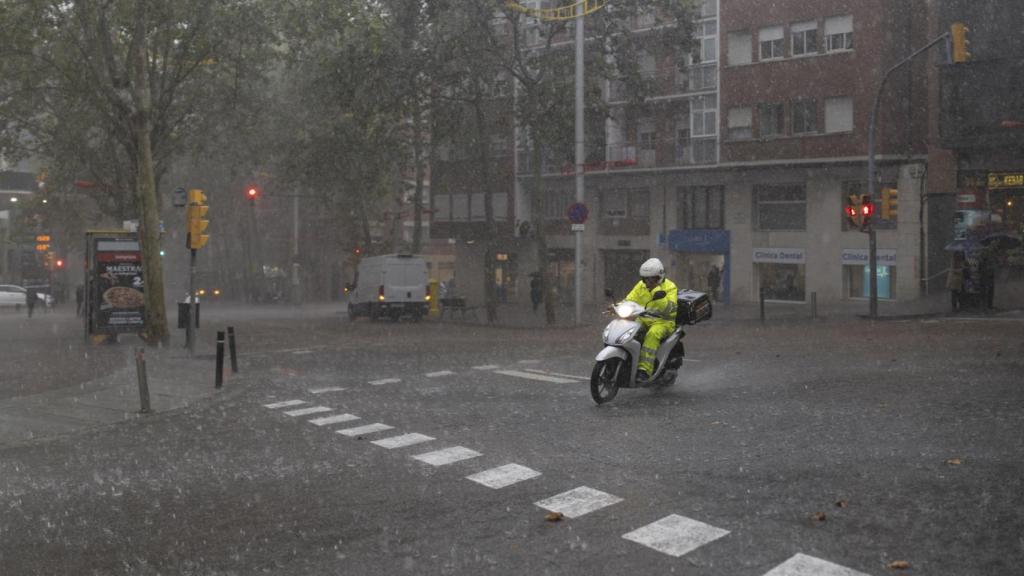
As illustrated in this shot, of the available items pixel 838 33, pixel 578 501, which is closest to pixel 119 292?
pixel 578 501

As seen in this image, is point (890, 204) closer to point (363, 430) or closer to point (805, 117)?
point (805, 117)

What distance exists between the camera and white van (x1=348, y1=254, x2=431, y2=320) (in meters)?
33.1

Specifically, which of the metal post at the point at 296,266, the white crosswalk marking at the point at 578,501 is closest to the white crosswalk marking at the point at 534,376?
the white crosswalk marking at the point at 578,501

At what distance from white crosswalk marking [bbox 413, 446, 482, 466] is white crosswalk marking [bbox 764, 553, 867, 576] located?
3.52m

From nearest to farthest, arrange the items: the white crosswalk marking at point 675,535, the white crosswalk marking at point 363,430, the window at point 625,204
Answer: the white crosswalk marking at point 675,535
the white crosswalk marking at point 363,430
the window at point 625,204

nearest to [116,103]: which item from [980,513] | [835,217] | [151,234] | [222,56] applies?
[151,234]

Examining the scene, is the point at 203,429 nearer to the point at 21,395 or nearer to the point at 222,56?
the point at 21,395

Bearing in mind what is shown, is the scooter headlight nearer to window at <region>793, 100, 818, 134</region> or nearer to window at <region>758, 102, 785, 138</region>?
window at <region>793, 100, 818, 134</region>

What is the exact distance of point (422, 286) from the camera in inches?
1326

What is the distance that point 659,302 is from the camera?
1071 centimetres

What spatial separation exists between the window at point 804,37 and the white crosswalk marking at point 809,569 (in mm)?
32426

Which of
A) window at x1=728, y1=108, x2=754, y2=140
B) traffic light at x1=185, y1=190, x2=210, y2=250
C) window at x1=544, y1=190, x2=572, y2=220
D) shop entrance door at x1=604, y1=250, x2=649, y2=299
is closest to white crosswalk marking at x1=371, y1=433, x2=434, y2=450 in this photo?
traffic light at x1=185, y1=190, x2=210, y2=250

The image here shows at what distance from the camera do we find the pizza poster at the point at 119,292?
22.2 m

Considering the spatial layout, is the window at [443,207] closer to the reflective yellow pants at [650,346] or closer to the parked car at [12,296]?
the parked car at [12,296]
